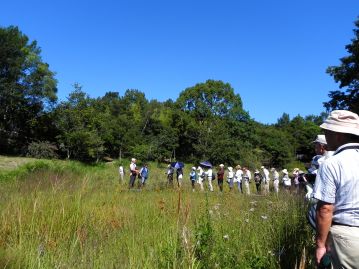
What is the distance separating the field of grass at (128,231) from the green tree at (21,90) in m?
58.2

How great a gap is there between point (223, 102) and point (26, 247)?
84.0m

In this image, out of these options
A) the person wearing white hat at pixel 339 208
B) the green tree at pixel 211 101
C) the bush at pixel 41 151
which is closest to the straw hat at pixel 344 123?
the person wearing white hat at pixel 339 208

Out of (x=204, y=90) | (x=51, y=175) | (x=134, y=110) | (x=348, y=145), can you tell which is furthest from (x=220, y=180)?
(x=134, y=110)

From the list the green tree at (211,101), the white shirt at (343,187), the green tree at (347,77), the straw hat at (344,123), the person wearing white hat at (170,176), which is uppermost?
the green tree at (211,101)

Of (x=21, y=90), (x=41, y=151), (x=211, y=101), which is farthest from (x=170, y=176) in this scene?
(x=211, y=101)

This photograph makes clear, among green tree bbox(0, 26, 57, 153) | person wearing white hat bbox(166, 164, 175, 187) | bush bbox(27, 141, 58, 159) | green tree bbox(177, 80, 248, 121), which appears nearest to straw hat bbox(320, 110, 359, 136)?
person wearing white hat bbox(166, 164, 175, 187)

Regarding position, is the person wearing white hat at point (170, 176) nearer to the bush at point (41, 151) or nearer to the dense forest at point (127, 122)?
the dense forest at point (127, 122)

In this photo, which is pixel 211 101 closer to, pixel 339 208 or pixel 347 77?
pixel 347 77

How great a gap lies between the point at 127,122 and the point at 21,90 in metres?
19.2

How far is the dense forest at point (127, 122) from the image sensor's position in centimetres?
5553

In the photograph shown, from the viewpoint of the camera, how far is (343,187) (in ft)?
9.90

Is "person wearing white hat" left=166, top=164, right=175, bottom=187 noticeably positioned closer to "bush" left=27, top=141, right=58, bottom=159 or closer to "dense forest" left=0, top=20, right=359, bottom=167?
"dense forest" left=0, top=20, right=359, bottom=167

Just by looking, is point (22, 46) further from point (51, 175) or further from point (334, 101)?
point (51, 175)

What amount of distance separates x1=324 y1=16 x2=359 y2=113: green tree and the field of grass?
27279 mm
